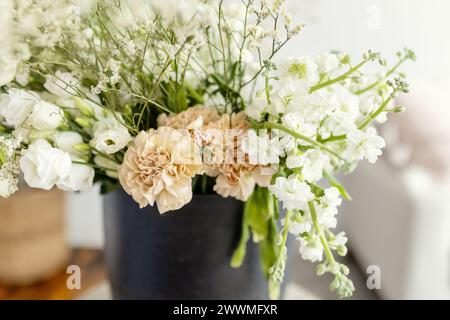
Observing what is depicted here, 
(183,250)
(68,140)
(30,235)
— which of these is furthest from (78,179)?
(30,235)

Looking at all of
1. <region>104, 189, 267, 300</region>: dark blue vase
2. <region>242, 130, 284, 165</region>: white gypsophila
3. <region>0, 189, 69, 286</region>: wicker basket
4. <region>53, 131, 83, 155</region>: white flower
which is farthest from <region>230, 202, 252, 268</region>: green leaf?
<region>0, 189, 69, 286</region>: wicker basket

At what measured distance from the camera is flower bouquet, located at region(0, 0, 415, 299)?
1.83ft

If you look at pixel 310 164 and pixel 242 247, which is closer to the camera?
pixel 310 164

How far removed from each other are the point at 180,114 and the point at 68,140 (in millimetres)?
130

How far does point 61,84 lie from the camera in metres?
0.62

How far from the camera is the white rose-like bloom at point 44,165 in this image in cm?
55

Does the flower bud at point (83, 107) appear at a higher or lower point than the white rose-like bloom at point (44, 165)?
higher

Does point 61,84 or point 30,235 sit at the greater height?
point 61,84

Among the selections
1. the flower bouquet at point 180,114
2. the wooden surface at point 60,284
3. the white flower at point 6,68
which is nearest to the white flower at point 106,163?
the flower bouquet at point 180,114

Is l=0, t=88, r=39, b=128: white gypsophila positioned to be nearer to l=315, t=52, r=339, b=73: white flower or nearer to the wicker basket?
l=315, t=52, r=339, b=73: white flower

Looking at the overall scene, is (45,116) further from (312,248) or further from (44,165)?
(312,248)

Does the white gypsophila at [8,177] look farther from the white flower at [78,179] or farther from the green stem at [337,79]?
the green stem at [337,79]
